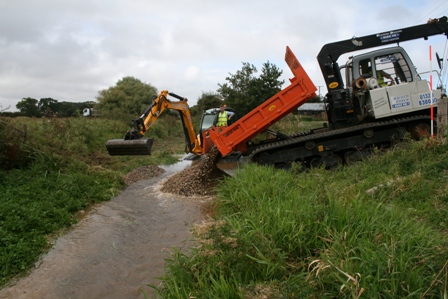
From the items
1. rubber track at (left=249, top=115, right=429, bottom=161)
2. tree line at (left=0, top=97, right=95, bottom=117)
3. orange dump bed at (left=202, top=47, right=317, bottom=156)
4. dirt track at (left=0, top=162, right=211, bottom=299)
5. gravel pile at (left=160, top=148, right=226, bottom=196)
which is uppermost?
tree line at (left=0, top=97, right=95, bottom=117)

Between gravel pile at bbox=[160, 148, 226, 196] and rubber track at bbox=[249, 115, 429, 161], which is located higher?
rubber track at bbox=[249, 115, 429, 161]

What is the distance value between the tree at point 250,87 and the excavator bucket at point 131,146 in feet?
62.6

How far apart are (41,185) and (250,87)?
22179mm

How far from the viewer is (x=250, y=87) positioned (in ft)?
92.4

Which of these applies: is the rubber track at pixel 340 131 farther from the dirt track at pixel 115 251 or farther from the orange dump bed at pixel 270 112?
the dirt track at pixel 115 251

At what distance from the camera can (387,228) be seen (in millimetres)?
3125

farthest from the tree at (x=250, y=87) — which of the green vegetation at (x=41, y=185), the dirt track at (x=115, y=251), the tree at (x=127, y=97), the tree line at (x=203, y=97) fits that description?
the dirt track at (x=115, y=251)

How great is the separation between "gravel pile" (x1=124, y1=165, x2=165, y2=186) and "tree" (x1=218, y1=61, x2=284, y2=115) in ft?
53.3

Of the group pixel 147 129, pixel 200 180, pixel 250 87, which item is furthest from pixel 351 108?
pixel 250 87

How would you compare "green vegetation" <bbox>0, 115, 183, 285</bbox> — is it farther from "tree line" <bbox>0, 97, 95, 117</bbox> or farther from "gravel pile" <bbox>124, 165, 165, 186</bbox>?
"tree line" <bbox>0, 97, 95, 117</bbox>

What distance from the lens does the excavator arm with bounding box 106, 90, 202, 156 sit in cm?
928

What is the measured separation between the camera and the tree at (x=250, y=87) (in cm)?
2797

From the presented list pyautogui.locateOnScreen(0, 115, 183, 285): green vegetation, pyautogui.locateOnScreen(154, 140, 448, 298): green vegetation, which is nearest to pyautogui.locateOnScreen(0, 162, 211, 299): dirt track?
pyautogui.locateOnScreen(0, 115, 183, 285): green vegetation

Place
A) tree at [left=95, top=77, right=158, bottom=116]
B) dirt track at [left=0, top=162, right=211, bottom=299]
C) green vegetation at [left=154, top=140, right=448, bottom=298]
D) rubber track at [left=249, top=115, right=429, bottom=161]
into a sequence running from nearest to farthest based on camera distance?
green vegetation at [left=154, top=140, right=448, bottom=298], dirt track at [left=0, top=162, right=211, bottom=299], rubber track at [left=249, top=115, right=429, bottom=161], tree at [left=95, top=77, right=158, bottom=116]
